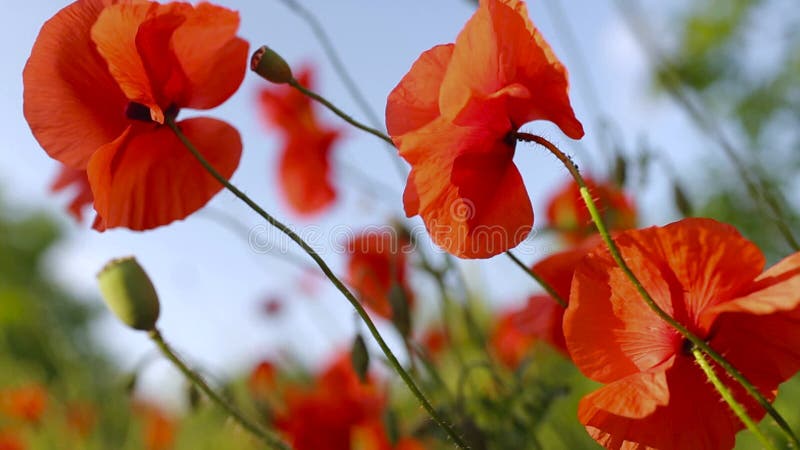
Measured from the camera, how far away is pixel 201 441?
390 cm

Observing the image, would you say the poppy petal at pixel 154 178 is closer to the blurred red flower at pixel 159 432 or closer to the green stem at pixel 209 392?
the green stem at pixel 209 392

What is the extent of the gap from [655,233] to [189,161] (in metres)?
0.57

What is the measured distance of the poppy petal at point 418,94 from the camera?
765 mm

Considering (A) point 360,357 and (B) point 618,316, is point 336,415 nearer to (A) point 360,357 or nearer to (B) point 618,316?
(A) point 360,357

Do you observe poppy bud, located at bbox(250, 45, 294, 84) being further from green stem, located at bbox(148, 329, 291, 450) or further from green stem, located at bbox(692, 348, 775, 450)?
green stem, located at bbox(692, 348, 775, 450)

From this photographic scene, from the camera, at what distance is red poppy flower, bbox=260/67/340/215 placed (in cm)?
189

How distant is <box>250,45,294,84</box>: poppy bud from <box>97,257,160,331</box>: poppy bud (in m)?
0.28

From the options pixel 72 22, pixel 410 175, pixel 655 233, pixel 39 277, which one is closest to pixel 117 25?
pixel 72 22

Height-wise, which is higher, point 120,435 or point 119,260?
point 119,260

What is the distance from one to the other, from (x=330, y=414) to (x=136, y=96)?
801 mm

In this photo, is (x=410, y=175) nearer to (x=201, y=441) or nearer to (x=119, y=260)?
(x=119, y=260)

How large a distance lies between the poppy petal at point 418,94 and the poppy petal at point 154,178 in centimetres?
27

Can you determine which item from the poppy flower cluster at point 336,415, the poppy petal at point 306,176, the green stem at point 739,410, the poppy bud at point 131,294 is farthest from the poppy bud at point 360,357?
the poppy petal at point 306,176

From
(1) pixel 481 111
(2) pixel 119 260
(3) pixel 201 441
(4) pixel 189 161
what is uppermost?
(1) pixel 481 111
